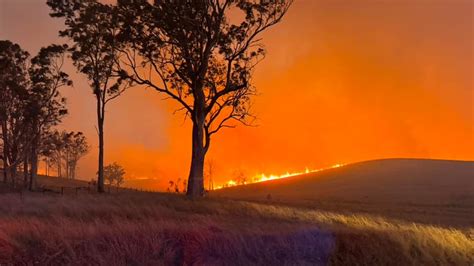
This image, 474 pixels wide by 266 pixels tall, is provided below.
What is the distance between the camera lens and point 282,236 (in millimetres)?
8633

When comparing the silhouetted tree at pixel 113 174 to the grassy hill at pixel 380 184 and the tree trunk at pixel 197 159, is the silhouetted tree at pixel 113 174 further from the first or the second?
the tree trunk at pixel 197 159

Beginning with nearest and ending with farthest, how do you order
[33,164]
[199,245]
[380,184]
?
1. [199,245]
2. [33,164]
3. [380,184]

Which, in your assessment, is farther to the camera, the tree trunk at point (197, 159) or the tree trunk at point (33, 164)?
the tree trunk at point (33, 164)

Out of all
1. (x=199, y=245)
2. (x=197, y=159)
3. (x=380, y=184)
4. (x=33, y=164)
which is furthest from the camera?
(x=380, y=184)

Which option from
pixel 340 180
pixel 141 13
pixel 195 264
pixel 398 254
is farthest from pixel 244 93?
pixel 340 180

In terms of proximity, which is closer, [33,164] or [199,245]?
[199,245]

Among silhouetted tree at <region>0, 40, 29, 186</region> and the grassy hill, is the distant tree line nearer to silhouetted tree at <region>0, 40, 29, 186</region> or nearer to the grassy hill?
silhouetted tree at <region>0, 40, 29, 186</region>

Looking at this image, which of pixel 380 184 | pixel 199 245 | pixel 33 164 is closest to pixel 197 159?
pixel 199 245

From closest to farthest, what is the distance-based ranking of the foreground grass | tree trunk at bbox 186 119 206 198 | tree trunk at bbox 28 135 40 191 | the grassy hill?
the foreground grass
tree trunk at bbox 186 119 206 198
tree trunk at bbox 28 135 40 191
the grassy hill

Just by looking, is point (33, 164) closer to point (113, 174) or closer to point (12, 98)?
point (12, 98)

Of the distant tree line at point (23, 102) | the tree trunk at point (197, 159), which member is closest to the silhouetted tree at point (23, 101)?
the distant tree line at point (23, 102)

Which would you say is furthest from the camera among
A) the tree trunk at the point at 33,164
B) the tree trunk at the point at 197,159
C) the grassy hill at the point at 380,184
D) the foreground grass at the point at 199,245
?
the grassy hill at the point at 380,184

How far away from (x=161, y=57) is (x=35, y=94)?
23761mm

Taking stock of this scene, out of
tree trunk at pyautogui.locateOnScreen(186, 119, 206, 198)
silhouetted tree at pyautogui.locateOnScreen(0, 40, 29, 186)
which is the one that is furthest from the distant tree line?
tree trunk at pyautogui.locateOnScreen(186, 119, 206, 198)
